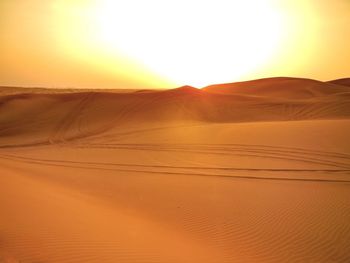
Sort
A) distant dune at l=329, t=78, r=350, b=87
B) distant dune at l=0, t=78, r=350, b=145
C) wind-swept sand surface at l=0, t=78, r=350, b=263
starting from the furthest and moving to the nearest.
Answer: distant dune at l=329, t=78, r=350, b=87
distant dune at l=0, t=78, r=350, b=145
wind-swept sand surface at l=0, t=78, r=350, b=263

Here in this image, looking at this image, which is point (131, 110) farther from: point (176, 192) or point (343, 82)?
point (343, 82)

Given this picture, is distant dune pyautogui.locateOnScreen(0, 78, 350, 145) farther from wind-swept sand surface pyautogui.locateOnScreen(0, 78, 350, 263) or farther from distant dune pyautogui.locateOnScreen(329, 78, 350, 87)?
distant dune pyautogui.locateOnScreen(329, 78, 350, 87)

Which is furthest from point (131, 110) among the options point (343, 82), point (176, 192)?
point (343, 82)

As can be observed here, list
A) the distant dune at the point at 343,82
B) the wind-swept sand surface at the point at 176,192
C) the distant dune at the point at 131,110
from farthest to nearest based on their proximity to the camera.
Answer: the distant dune at the point at 343,82
the distant dune at the point at 131,110
the wind-swept sand surface at the point at 176,192

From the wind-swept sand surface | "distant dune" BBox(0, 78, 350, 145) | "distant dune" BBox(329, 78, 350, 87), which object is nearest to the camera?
the wind-swept sand surface

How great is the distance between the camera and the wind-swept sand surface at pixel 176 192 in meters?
4.54

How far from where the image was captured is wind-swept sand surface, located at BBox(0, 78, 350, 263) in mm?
4539

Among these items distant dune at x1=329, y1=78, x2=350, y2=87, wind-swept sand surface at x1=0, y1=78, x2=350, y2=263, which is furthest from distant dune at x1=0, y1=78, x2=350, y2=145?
distant dune at x1=329, y1=78, x2=350, y2=87

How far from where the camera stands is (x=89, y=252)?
4098mm

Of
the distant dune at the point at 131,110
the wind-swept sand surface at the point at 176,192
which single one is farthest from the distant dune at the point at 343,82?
the wind-swept sand surface at the point at 176,192

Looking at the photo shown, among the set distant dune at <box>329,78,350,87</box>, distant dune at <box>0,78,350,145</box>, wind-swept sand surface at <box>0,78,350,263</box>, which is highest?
distant dune at <box>329,78,350,87</box>

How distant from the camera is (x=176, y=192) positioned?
741cm

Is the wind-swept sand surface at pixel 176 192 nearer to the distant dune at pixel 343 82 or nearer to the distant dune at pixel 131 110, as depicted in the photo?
the distant dune at pixel 131 110

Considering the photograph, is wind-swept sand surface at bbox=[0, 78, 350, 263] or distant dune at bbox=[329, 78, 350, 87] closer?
wind-swept sand surface at bbox=[0, 78, 350, 263]
